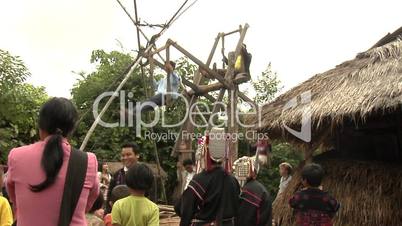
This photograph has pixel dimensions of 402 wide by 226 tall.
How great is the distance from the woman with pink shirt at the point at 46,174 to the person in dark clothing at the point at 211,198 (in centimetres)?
191

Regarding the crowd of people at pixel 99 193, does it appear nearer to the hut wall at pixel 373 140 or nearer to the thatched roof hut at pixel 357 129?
the thatched roof hut at pixel 357 129

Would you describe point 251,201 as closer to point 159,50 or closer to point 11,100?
point 159,50

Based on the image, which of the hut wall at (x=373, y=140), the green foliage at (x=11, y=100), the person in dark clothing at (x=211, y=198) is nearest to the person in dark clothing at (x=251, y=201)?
the person in dark clothing at (x=211, y=198)

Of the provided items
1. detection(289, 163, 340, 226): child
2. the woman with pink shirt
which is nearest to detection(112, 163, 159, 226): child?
the woman with pink shirt

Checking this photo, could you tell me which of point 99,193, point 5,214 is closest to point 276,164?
point 5,214

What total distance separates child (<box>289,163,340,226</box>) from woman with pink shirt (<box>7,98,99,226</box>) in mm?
2942

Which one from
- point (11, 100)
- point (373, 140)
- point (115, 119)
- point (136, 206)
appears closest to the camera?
point (136, 206)

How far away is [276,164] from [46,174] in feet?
43.6

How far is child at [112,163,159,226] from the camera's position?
331cm

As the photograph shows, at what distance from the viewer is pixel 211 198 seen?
4117 millimetres

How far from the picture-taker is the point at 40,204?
2.14m

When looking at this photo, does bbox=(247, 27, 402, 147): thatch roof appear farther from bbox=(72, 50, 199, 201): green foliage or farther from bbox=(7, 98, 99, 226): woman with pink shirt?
bbox=(72, 50, 199, 201): green foliage

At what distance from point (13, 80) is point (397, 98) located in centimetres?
639

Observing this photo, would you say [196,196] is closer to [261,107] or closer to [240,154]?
[261,107]
